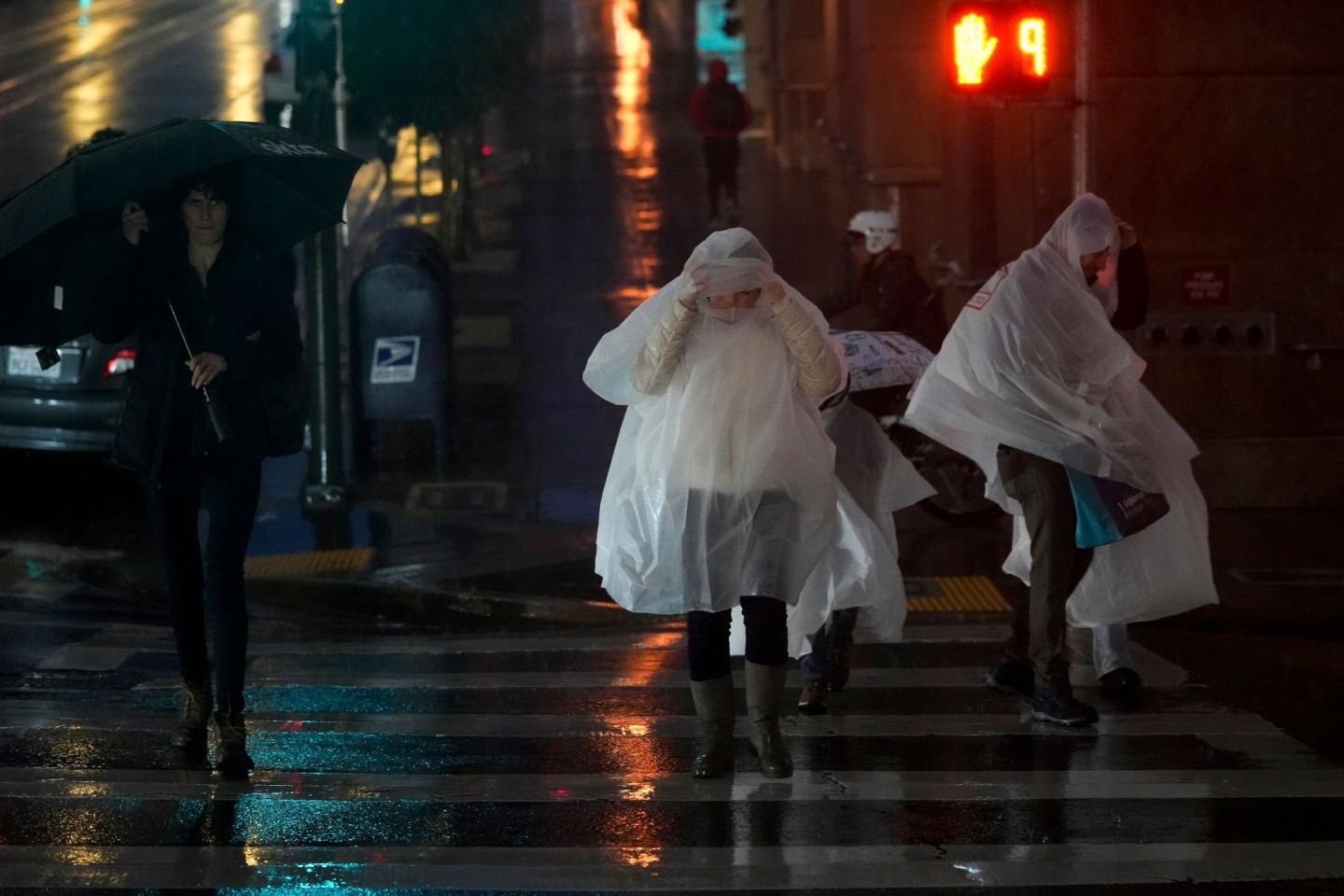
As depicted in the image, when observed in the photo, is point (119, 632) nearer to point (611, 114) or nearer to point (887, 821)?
point (887, 821)

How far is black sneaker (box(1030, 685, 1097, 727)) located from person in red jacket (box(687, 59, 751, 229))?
13656mm

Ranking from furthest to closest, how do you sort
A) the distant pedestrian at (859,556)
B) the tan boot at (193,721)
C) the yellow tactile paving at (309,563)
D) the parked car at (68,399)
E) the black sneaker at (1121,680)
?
the parked car at (68,399)
the yellow tactile paving at (309,563)
the black sneaker at (1121,680)
the distant pedestrian at (859,556)
the tan boot at (193,721)

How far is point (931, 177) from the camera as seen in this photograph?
15539 millimetres

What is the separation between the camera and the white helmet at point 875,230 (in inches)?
348

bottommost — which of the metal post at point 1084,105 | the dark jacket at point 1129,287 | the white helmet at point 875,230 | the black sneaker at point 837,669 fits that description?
the black sneaker at point 837,669

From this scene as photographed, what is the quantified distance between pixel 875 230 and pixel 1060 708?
2992 mm

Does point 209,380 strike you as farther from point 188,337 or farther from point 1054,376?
point 1054,376

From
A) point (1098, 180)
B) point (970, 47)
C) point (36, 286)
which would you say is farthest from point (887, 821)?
point (1098, 180)

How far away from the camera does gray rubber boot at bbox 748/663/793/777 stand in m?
5.88

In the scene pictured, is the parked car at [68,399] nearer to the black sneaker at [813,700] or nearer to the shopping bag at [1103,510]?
the black sneaker at [813,700]

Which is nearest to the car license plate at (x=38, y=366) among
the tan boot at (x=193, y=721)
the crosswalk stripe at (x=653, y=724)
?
the crosswalk stripe at (x=653, y=724)

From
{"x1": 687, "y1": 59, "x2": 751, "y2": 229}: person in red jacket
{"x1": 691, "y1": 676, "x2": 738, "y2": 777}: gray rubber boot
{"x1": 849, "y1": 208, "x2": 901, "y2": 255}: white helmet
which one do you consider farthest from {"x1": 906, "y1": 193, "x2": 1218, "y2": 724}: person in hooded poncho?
{"x1": 687, "y1": 59, "x2": 751, "y2": 229}: person in red jacket

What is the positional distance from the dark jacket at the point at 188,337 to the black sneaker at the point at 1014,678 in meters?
2.96

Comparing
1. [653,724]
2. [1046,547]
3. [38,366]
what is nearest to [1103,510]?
[1046,547]
